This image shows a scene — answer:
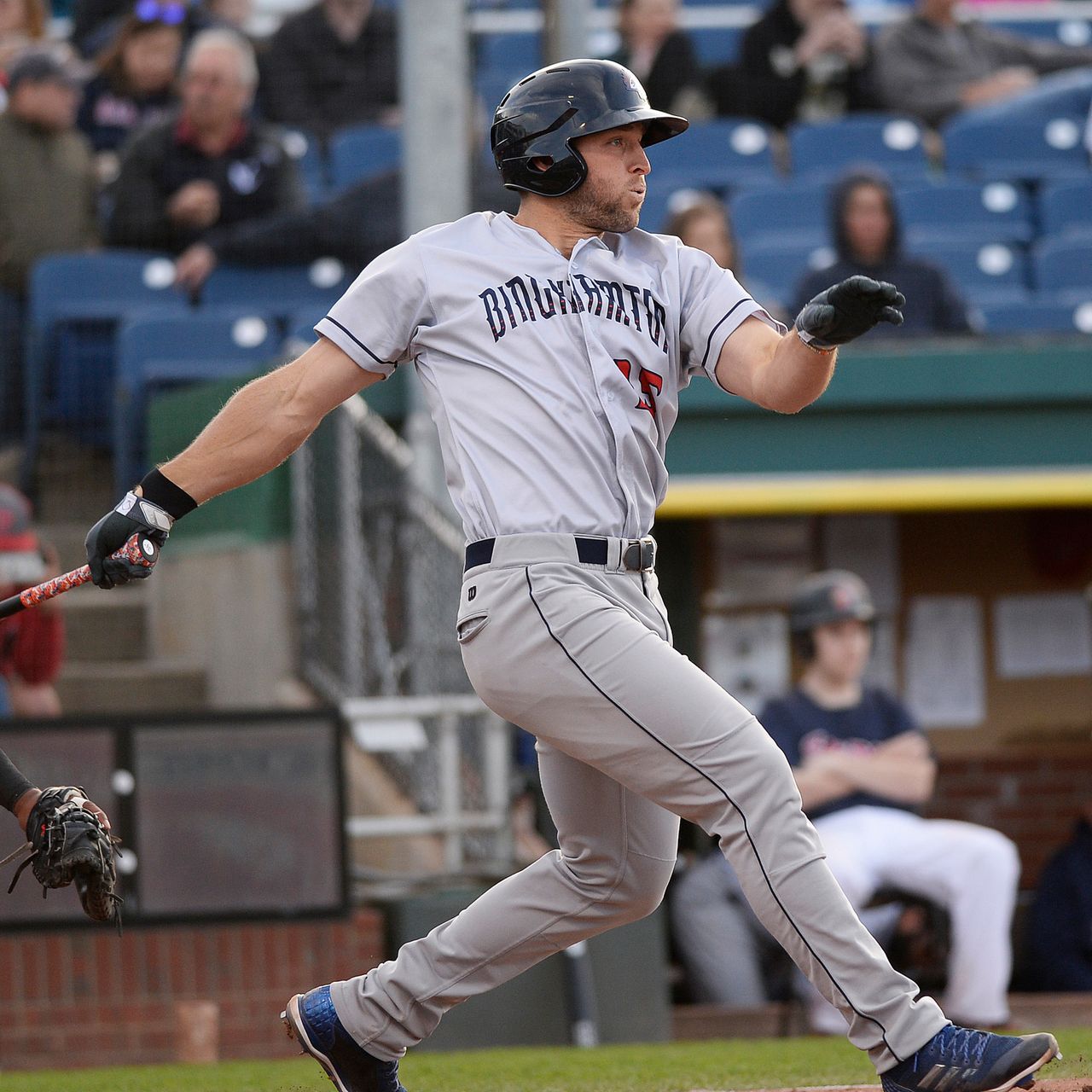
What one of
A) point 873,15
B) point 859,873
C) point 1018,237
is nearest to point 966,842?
point 859,873

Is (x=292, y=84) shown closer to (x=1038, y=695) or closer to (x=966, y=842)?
(x=1038, y=695)

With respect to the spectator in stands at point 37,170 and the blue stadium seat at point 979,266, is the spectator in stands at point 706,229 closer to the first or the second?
the blue stadium seat at point 979,266

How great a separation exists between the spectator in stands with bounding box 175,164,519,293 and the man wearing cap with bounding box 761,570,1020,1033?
2.93m

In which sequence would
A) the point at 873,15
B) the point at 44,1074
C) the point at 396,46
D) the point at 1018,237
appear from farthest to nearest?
the point at 873,15 < the point at 396,46 < the point at 1018,237 < the point at 44,1074

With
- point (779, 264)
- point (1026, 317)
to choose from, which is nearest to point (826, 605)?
point (779, 264)

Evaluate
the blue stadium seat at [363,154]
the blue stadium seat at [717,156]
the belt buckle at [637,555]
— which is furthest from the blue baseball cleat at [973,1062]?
the blue stadium seat at [363,154]

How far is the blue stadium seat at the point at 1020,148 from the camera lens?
9.84 metres

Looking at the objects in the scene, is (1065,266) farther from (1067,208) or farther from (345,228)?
(345,228)

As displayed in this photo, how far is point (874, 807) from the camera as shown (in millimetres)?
6414

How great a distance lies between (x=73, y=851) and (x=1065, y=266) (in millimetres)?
6422

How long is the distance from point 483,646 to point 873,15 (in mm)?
9364

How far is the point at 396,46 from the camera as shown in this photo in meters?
10.0

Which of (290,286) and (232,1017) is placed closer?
(232,1017)

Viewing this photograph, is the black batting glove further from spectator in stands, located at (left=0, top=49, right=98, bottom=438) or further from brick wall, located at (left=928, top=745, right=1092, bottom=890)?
spectator in stands, located at (left=0, top=49, right=98, bottom=438)
